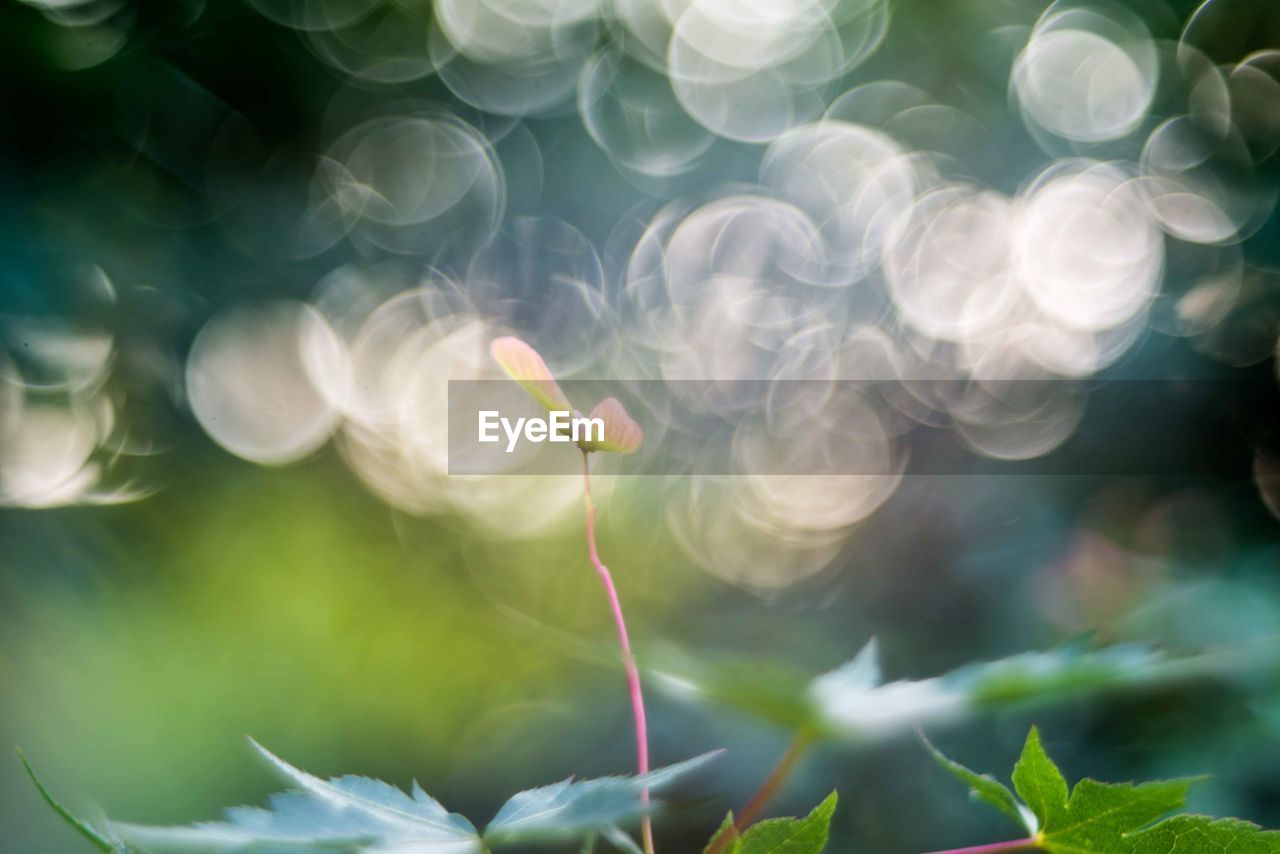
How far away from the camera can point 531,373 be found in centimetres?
32

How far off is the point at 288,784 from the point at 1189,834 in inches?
11.3

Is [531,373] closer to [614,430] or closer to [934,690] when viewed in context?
[614,430]

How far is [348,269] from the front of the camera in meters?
2.57

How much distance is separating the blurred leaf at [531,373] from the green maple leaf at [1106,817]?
0.56ft

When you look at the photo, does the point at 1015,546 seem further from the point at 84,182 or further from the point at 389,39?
the point at 389,39

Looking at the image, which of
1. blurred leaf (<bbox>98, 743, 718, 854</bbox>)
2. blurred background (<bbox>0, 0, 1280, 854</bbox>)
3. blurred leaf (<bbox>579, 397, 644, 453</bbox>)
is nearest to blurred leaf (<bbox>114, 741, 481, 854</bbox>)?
blurred leaf (<bbox>98, 743, 718, 854</bbox>)

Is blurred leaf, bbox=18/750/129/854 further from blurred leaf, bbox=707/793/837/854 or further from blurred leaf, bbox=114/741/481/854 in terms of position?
blurred leaf, bbox=707/793/837/854

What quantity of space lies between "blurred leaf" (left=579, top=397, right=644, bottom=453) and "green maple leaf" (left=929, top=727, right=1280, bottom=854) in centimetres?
15

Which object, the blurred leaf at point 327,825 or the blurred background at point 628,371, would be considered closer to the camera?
the blurred leaf at point 327,825

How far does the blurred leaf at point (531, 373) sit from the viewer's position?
0.31m

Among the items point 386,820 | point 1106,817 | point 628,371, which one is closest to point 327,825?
point 386,820

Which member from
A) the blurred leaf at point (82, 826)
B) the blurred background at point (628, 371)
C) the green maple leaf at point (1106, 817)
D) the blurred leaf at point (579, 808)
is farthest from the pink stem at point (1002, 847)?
the blurred background at point (628, 371)

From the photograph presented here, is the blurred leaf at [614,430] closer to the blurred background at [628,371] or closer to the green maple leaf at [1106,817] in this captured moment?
the green maple leaf at [1106,817]

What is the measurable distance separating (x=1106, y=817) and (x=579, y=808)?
0.62ft
